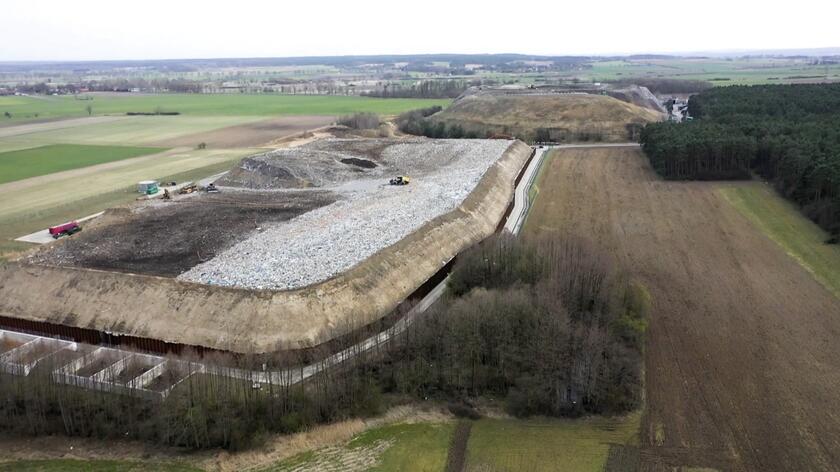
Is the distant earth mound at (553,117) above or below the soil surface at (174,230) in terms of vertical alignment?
above

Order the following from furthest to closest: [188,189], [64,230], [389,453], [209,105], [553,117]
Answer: [209,105] → [553,117] → [188,189] → [64,230] → [389,453]

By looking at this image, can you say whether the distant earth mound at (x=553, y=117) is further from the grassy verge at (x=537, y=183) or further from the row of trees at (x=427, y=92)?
the row of trees at (x=427, y=92)

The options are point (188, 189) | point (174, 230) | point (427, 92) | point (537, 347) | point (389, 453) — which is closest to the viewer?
point (389, 453)

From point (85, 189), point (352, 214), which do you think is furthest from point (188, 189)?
point (352, 214)

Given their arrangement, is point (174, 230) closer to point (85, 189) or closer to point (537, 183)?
point (85, 189)

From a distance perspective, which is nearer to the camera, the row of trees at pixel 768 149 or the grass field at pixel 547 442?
the grass field at pixel 547 442

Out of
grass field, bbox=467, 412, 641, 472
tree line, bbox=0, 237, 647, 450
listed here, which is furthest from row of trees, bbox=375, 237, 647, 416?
grass field, bbox=467, 412, 641, 472

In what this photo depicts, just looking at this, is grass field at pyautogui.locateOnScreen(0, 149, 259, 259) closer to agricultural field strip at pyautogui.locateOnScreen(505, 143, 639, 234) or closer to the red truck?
the red truck

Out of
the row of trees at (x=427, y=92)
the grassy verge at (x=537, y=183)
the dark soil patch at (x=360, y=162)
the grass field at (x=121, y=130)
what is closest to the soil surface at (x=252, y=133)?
the grass field at (x=121, y=130)
